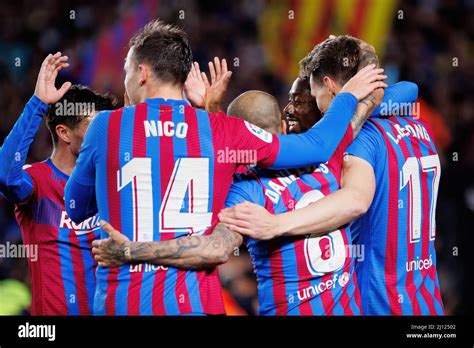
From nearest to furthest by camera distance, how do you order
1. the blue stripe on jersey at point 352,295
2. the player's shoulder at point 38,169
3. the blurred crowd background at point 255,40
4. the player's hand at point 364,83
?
the blue stripe on jersey at point 352,295, the player's hand at point 364,83, the player's shoulder at point 38,169, the blurred crowd background at point 255,40

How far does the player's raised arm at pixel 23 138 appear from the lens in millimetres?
3826

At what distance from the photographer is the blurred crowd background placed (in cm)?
849

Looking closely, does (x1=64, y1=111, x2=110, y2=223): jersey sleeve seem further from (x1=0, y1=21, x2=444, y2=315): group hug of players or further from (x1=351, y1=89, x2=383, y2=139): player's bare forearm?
Result: (x1=351, y1=89, x2=383, y2=139): player's bare forearm

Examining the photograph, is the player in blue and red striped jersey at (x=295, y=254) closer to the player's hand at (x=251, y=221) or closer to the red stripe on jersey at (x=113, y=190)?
the player's hand at (x=251, y=221)

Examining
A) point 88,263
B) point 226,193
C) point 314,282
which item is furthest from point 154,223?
point 88,263

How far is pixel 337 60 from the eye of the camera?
399 cm

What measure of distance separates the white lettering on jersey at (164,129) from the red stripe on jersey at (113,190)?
120mm

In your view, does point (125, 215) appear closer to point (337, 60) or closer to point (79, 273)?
point (79, 273)

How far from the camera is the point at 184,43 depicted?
351cm

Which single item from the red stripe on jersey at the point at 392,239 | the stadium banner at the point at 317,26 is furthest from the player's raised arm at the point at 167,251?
the stadium banner at the point at 317,26

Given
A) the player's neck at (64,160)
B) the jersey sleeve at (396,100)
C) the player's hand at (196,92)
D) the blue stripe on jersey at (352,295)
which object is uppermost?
the player's hand at (196,92)

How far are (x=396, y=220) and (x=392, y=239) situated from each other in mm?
93

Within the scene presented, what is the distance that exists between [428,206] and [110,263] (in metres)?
1.63
